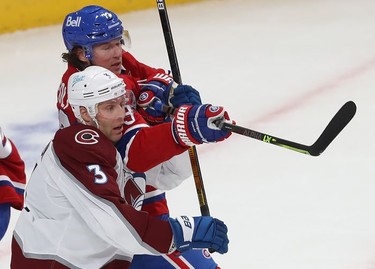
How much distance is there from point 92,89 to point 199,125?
0.27 meters

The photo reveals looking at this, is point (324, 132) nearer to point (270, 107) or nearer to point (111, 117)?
point (111, 117)

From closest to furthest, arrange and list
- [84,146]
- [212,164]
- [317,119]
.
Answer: [84,146]
[212,164]
[317,119]

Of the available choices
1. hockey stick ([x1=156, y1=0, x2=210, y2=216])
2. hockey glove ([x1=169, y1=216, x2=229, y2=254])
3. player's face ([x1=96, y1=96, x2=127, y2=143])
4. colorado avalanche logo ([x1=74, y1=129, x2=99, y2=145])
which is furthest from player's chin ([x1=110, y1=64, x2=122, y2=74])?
hockey glove ([x1=169, y1=216, x2=229, y2=254])

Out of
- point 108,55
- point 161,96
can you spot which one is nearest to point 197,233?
point 161,96

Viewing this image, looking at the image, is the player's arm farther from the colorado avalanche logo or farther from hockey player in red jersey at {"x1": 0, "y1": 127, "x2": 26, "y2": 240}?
hockey player in red jersey at {"x1": 0, "y1": 127, "x2": 26, "y2": 240}

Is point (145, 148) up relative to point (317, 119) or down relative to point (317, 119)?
up

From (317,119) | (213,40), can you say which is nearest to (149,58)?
(213,40)

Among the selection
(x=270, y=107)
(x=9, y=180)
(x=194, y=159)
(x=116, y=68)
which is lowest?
(x=270, y=107)

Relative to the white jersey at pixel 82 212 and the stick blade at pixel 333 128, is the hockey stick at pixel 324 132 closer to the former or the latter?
the stick blade at pixel 333 128

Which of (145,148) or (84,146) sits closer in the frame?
(84,146)

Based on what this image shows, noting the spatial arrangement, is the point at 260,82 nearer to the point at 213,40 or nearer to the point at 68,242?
the point at 213,40

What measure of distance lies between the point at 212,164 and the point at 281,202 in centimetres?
49

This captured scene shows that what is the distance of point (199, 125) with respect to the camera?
2648 millimetres

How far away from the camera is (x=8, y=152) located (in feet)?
10.7
